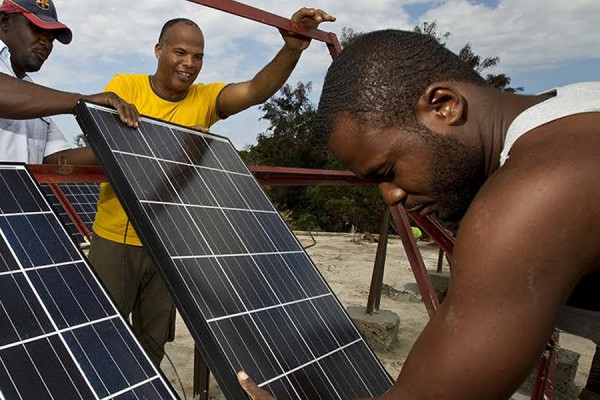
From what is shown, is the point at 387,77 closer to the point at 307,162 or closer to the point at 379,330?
the point at 379,330

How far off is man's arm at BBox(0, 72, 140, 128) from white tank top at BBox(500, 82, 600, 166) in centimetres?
158

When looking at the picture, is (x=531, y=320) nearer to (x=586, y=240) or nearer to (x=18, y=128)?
(x=586, y=240)

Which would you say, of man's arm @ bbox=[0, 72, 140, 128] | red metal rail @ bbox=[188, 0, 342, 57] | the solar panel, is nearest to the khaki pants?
man's arm @ bbox=[0, 72, 140, 128]

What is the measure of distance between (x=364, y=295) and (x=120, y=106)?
614 cm

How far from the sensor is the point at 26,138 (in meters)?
3.12

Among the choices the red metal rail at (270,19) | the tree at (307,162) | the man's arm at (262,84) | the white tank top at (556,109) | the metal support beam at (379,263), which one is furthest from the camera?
the tree at (307,162)

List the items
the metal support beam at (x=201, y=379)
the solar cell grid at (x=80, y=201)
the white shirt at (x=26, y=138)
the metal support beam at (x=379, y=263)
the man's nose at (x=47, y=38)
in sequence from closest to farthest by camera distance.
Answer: the white shirt at (x=26, y=138)
the man's nose at (x=47, y=38)
the metal support beam at (x=201, y=379)
the metal support beam at (x=379, y=263)
the solar cell grid at (x=80, y=201)

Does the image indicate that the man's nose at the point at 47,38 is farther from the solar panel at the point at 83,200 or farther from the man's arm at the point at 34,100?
the solar panel at the point at 83,200

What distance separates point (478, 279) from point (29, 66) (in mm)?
3119

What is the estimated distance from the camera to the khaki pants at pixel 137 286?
134 inches

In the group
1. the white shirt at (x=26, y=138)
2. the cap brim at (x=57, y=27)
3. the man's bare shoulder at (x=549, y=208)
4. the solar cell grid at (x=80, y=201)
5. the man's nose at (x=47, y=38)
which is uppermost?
the cap brim at (x=57, y=27)

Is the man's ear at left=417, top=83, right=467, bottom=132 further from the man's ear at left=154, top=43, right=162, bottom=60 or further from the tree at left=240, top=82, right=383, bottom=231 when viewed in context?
the tree at left=240, top=82, right=383, bottom=231

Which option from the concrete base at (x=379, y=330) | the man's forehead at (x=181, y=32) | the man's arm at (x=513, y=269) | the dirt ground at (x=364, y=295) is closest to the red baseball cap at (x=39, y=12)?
the man's forehead at (x=181, y=32)

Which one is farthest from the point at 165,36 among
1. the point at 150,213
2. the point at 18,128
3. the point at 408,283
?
the point at 408,283
